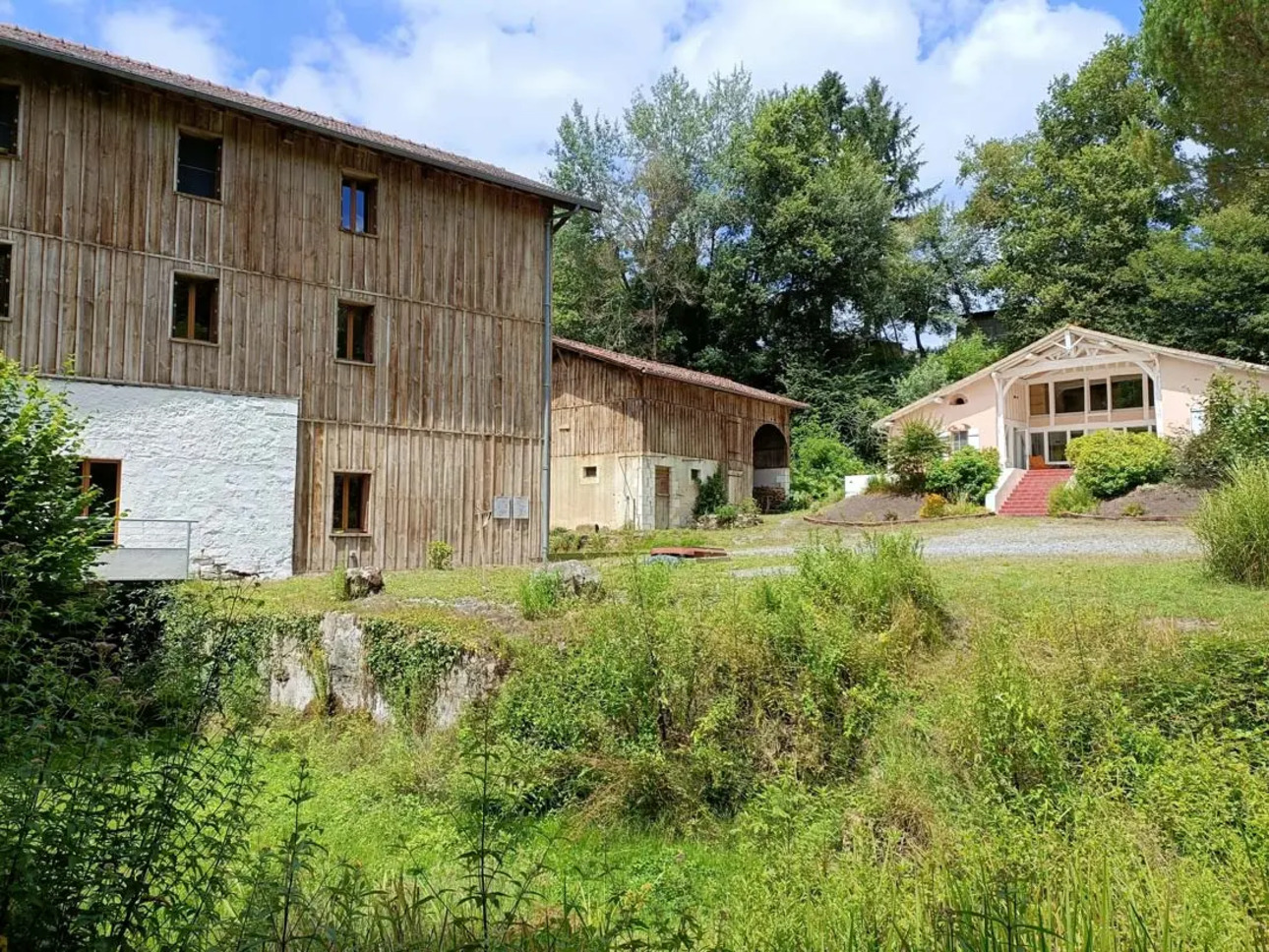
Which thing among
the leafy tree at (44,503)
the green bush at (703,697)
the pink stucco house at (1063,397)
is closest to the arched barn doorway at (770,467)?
the pink stucco house at (1063,397)

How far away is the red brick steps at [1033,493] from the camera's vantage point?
24922mm

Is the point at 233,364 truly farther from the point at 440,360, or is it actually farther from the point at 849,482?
the point at 849,482

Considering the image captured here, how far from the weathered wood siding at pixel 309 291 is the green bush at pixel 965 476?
13.3m

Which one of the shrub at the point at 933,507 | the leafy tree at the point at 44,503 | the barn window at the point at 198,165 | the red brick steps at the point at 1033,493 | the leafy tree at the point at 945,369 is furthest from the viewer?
the leafy tree at the point at 945,369

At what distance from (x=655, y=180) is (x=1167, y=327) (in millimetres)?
21993

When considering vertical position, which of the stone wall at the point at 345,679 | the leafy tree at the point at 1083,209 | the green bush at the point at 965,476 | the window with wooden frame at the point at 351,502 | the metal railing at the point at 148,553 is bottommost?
the stone wall at the point at 345,679

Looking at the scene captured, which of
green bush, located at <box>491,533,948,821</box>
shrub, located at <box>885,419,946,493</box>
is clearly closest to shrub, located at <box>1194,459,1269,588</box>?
green bush, located at <box>491,533,948,821</box>

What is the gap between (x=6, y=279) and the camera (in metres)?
14.1

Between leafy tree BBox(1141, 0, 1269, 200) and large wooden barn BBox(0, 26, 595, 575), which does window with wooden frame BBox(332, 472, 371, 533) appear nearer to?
large wooden barn BBox(0, 26, 595, 575)

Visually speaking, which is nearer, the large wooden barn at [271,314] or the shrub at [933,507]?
the large wooden barn at [271,314]

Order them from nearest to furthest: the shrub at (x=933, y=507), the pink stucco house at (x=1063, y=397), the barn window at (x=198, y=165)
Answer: the barn window at (x=198, y=165) → the shrub at (x=933, y=507) → the pink stucco house at (x=1063, y=397)

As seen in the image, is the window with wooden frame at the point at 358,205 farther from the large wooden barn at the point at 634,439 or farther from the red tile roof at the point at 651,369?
the large wooden barn at the point at 634,439

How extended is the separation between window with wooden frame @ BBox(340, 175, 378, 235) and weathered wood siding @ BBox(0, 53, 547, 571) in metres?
0.20

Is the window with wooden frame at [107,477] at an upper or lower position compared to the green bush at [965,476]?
lower
